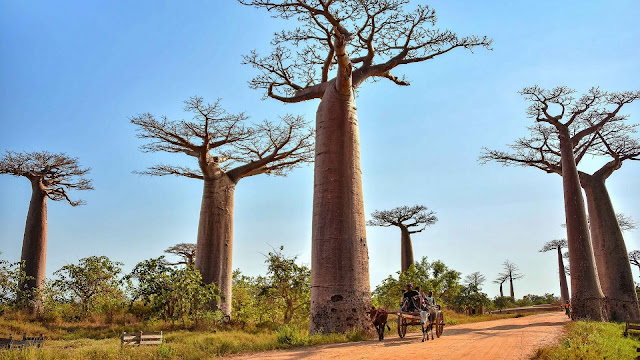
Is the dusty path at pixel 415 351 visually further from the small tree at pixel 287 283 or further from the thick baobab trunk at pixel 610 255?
the thick baobab trunk at pixel 610 255

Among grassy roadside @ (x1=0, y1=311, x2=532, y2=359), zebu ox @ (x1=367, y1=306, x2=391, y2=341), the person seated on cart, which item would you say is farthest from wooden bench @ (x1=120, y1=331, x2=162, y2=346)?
the person seated on cart

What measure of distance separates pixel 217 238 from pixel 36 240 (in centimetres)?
586

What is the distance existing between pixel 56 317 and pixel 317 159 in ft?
26.4

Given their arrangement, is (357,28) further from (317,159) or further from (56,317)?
(56,317)


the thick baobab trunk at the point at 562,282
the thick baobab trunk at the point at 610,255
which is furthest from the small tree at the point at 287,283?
the thick baobab trunk at the point at 562,282

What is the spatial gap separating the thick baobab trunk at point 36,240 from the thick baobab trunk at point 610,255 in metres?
15.8

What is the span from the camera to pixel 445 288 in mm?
15805

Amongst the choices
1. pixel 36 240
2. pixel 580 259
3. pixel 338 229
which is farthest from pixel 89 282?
pixel 580 259

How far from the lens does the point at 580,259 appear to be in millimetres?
11461

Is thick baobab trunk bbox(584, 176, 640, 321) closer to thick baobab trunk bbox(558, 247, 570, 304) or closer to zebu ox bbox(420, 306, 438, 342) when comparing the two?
zebu ox bbox(420, 306, 438, 342)

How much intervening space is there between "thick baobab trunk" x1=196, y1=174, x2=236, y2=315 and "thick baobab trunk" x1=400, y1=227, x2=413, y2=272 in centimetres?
1056

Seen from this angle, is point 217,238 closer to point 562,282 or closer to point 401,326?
point 401,326

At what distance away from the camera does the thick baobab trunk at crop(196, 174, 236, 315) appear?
11047mm

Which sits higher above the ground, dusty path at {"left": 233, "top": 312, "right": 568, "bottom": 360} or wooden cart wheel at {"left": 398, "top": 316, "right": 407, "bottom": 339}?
wooden cart wheel at {"left": 398, "top": 316, "right": 407, "bottom": 339}
